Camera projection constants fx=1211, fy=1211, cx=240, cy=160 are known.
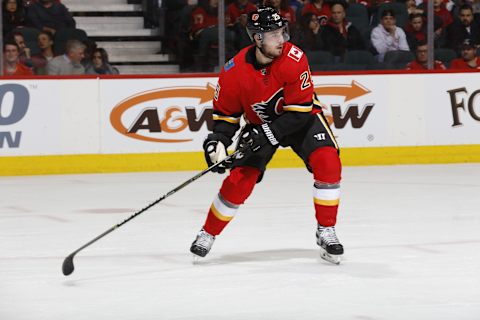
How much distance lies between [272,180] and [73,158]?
5.32ft

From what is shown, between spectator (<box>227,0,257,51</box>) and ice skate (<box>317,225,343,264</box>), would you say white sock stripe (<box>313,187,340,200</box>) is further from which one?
spectator (<box>227,0,257,51</box>)

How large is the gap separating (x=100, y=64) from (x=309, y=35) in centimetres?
182

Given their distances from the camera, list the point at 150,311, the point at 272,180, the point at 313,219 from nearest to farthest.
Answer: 1. the point at 150,311
2. the point at 313,219
3. the point at 272,180

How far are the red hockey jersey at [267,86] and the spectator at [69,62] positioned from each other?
441 cm

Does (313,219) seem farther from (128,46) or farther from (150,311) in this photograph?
(128,46)

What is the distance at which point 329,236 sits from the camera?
5414 millimetres

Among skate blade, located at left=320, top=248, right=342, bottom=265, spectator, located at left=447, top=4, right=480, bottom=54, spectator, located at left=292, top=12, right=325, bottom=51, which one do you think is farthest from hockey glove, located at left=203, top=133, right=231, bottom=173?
spectator, located at left=447, top=4, right=480, bottom=54

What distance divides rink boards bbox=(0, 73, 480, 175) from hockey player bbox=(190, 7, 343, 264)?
164 inches

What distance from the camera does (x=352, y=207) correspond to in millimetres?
7562

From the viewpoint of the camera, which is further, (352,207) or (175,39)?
(175,39)

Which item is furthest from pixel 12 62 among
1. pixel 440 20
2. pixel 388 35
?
pixel 440 20

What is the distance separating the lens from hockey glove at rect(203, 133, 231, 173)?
532cm

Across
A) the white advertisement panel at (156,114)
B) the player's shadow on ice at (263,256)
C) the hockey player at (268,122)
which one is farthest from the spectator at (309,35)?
Answer: the hockey player at (268,122)

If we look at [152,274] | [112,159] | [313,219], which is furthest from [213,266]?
[112,159]
